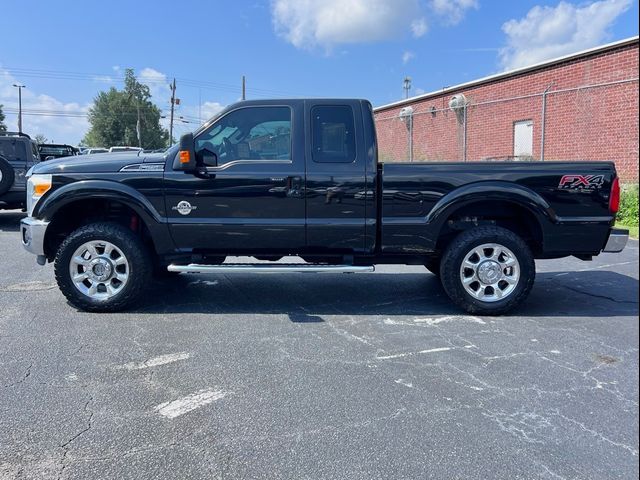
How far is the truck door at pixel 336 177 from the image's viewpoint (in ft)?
15.9

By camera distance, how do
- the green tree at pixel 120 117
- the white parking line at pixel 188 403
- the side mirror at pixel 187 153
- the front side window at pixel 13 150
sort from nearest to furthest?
1. the white parking line at pixel 188 403
2. the side mirror at pixel 187 153
3. the front side window at pixel 13 150
4. the green tree at pixel 120 117

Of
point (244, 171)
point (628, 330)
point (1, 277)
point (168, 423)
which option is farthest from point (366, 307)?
point (1, 277)

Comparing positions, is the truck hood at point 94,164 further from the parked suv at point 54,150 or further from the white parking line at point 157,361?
the parked suv at point 54,150

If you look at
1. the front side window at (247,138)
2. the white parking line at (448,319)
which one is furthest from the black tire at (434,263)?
the front side window at (247,138)

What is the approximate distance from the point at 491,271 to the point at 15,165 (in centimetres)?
1056

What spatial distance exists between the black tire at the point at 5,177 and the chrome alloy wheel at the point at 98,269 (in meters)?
6.37

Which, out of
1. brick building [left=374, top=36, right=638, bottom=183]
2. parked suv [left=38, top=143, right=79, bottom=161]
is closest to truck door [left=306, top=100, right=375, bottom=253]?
brick building [left=374, top=36, right=638, bottom=183]

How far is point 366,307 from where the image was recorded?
5246mm

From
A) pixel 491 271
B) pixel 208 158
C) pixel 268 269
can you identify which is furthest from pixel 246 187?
pixel 491 271

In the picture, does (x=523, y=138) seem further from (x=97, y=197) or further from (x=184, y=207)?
(x=97, y=197)

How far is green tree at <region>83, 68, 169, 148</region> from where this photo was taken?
57531 millimetres

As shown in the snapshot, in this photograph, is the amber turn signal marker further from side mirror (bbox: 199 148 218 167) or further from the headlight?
side mirror (bbox: 199 148 218 167)

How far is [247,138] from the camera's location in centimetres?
493

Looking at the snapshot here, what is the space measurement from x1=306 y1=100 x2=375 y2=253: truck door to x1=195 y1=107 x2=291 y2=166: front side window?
270 millimetres
